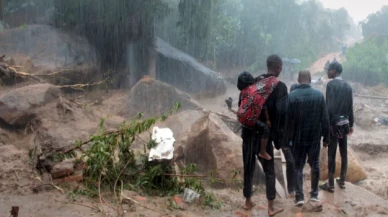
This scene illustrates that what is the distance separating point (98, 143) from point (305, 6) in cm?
3158

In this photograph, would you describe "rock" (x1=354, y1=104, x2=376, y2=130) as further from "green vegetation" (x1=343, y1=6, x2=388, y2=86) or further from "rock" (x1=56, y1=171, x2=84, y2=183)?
"rock" (x1=56, y1=171, x2=84, y2=183)

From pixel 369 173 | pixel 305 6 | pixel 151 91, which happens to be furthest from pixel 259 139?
pixel 305 6

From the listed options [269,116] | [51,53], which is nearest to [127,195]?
[269,116]

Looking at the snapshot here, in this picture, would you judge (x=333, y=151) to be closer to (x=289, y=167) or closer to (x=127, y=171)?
(x=289, y=167)

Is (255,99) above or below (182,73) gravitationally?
below

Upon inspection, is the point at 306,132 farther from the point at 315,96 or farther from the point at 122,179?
the point at 122,179

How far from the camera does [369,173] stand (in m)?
7.80

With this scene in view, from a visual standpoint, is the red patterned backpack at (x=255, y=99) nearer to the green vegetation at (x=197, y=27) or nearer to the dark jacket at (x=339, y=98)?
the dark jacket at (x=339, y=98)

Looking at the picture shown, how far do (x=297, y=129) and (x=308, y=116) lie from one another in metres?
0.22

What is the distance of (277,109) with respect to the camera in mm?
3920

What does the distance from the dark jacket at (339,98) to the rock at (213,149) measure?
1.54m

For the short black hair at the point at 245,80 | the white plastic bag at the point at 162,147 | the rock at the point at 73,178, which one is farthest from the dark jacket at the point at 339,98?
the rock at the point at 73,178

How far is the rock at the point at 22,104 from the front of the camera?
20.9 ft

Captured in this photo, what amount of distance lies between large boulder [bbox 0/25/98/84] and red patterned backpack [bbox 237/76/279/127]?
6883 millimetres
